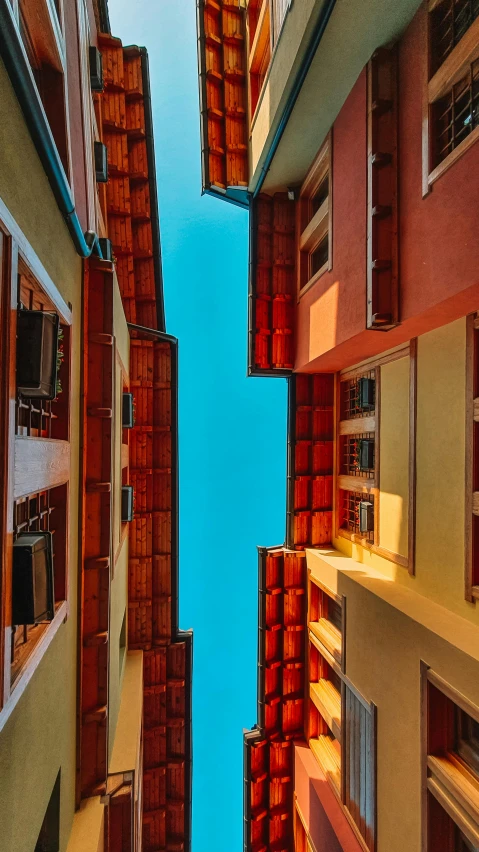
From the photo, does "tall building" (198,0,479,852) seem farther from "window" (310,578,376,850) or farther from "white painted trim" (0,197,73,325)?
"white painted trim" (0,197,73,325)

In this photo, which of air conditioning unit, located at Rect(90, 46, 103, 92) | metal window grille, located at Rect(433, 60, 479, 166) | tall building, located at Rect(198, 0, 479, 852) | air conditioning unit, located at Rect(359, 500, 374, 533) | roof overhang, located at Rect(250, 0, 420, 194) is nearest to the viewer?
metal window grille, located at Rect(433, 60, 479, 166)

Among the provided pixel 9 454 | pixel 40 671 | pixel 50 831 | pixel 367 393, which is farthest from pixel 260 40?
pixel 50 831

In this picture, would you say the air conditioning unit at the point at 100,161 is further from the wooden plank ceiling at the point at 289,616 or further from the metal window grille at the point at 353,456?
the metal window grille at the point at 353,456

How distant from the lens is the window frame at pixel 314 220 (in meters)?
10.0

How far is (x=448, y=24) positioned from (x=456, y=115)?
155 cm

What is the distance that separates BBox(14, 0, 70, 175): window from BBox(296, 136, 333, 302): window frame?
5681 millimetres

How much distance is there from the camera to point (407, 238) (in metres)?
7.24

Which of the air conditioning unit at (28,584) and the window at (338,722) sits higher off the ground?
the air conditioning unit at (28,584)

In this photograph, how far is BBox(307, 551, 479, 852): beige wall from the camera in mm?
6441

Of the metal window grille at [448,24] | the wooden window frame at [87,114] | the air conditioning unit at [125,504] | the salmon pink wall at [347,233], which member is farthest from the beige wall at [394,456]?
the wooden window frame at [87,114]

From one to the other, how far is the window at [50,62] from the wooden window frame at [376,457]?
22.3 feet

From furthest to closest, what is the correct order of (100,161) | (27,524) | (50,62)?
(100,161) < (50,62) < (27,524)

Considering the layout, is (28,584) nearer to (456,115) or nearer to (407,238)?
(407,238)

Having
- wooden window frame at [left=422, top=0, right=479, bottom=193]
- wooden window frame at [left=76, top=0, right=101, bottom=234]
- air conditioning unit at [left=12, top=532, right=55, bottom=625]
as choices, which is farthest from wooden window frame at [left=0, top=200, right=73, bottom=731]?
wooden window frame at [left=422, top=0, right=479, bottom=193]
